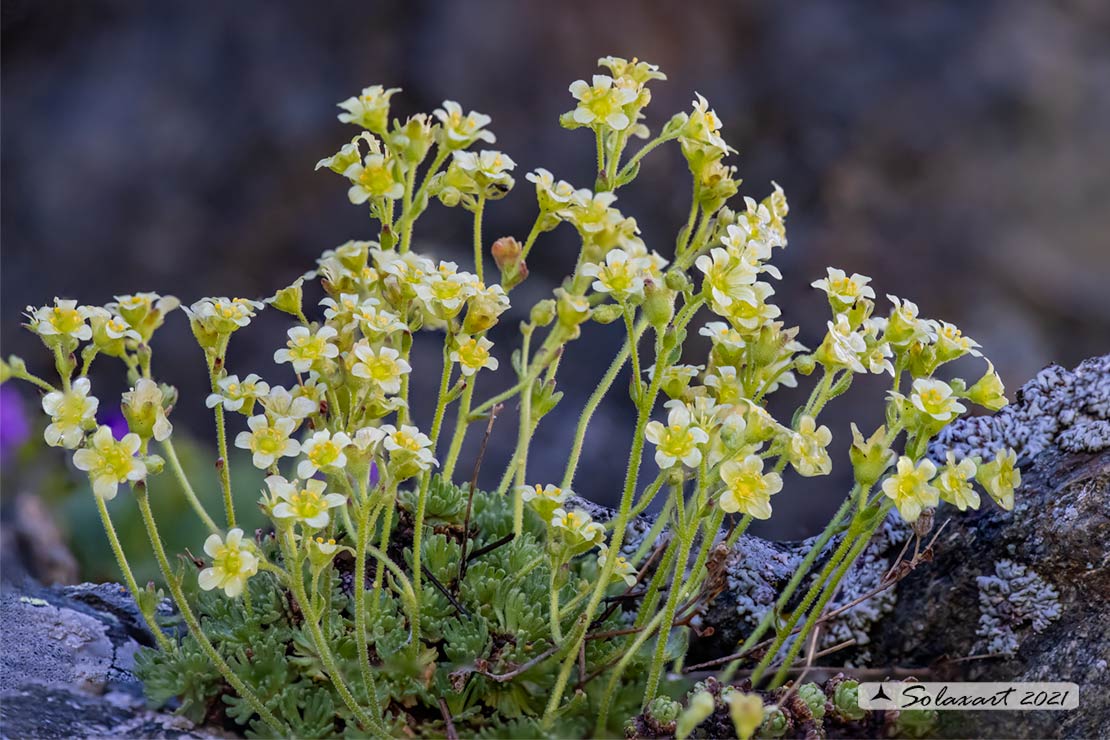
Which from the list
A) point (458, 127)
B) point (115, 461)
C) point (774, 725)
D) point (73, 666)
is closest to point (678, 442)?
point (774, 725)

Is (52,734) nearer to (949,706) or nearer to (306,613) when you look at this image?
(306,613)

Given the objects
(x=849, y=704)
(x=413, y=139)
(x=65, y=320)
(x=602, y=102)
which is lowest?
(x=849, y=704)

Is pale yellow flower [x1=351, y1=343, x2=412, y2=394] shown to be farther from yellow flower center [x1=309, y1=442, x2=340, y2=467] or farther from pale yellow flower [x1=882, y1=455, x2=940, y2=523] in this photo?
pale yellow flower [x1=882, y1=455, x2=940, y2=523]

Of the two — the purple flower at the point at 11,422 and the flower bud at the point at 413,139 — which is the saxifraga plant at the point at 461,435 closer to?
the flower bud at the point at 413,139

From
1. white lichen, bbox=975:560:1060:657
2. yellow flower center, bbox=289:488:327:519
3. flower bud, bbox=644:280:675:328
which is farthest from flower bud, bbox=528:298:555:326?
white lichen, bbox=975:560:1060:657

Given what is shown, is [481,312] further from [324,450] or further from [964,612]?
[964,612]

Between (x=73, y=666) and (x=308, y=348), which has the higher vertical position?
(x=308, y=348)
